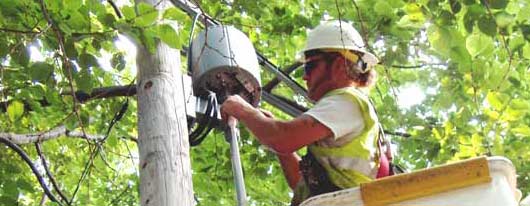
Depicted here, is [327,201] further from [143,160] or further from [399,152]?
[399,152]

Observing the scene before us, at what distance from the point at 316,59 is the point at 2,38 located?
1586 millimetres

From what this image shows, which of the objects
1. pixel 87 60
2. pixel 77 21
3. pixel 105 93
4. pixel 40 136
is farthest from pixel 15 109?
pixel 77 21

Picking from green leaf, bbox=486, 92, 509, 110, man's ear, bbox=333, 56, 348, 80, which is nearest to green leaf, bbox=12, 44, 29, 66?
man's ear, bbox=333, 56, 348, 80

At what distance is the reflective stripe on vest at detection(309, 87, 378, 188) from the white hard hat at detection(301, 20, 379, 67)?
1.07ft

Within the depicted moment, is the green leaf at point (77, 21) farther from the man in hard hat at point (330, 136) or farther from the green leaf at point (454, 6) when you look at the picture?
the green leaf at point (454, 6)

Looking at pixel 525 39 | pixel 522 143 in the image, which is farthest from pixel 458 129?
pixel 525 39

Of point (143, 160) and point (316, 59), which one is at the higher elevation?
point (316, 59)

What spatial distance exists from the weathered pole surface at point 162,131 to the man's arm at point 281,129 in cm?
20

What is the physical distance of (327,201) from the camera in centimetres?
227

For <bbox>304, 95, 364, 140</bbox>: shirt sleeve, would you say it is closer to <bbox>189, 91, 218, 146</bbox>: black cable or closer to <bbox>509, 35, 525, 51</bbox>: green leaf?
<bbox>189, 91, 218, 146</bbox>: black cable

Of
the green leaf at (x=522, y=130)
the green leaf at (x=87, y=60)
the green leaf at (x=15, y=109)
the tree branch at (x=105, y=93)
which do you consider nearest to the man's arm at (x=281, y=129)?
the green leaf at (x=87, y=60)

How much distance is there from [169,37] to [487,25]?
1252 mm

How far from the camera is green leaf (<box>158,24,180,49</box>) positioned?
288 cm

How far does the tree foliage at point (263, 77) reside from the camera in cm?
334
